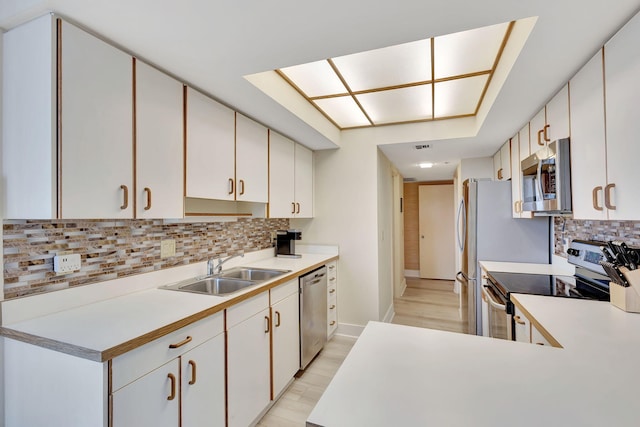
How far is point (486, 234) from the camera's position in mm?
2867

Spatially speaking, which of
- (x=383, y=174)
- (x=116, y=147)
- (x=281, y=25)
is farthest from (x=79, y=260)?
(x=383, y=174)

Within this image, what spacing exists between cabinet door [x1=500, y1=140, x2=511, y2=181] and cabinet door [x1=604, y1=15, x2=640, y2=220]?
1.82 m

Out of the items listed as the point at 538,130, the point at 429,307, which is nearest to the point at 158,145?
the point at 538,130

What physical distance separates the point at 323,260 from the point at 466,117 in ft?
6.79

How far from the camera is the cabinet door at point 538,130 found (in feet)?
7.04

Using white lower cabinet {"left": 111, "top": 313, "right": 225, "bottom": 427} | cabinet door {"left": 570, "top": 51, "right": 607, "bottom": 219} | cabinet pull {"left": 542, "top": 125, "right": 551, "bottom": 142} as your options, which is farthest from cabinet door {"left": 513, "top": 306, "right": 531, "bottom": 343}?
white lower cabinet {"left": 111, "top": 313, "right": 225, "bottom": 427}

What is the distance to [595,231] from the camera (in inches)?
83.1

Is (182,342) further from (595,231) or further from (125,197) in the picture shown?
(595,231)

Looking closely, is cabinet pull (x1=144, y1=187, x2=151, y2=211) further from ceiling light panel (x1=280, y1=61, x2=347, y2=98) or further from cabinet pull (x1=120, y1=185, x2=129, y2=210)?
ceiling light panel (x1=280, y1=61, x2=347, y2=98)

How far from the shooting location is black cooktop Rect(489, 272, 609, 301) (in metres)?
1.76

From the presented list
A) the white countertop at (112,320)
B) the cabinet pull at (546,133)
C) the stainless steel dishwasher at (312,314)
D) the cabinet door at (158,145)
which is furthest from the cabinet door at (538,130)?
the cabinet door at (158,145)

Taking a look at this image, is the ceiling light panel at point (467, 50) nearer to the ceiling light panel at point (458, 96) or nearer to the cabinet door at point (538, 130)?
the ceiling light panel at point (458, 96)

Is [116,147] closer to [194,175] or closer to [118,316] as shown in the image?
A: [194,175]

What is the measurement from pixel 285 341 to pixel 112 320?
1304mm
